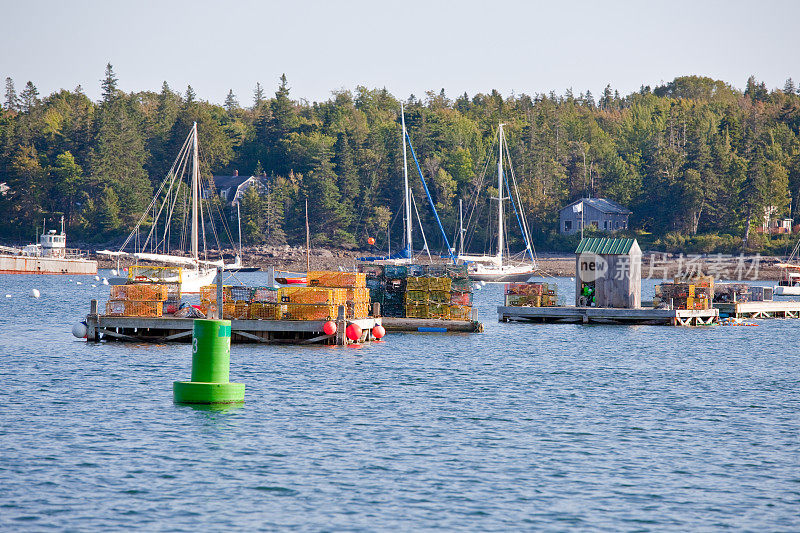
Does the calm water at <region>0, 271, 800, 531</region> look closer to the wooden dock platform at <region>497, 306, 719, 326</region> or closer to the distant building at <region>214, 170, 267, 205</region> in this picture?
the wooden dock platform at <region>497, 306, 719, 326</region>

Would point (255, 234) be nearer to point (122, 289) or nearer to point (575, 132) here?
point (575, 132)

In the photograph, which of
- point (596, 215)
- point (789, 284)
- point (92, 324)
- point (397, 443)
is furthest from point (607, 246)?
point (596, 215)

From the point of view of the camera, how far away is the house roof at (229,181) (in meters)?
149

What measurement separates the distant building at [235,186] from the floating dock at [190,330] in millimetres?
104396

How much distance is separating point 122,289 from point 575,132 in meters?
130

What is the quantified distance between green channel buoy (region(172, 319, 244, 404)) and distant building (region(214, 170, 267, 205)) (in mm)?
Answer: 118814

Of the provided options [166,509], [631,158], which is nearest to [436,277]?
[166,509]

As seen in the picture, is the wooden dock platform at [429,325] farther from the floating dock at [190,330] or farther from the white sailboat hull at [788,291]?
the white sailboat hull at [788,291]

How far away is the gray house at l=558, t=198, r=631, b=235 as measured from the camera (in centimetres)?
13238

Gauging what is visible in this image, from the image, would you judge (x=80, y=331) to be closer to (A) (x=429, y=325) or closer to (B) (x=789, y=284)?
(A) (x=429, y=325)

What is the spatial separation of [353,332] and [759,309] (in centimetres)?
3200

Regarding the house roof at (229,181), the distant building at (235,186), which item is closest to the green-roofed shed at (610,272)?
the distant building at (235,186)

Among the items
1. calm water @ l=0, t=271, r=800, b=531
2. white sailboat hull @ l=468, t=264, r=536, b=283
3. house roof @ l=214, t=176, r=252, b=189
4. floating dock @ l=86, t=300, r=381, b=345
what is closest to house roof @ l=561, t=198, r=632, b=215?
white sailboat hull @ l=468, t=264, r=536, b=283

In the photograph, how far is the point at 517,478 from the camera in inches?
784
